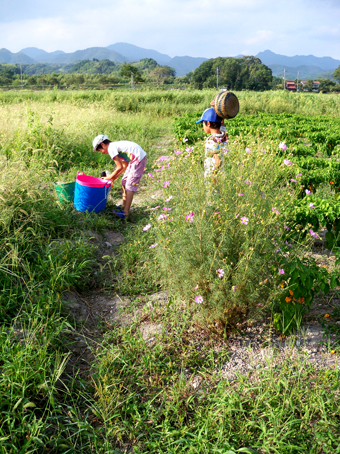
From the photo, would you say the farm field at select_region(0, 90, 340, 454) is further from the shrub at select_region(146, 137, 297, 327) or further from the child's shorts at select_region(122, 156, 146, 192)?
the child's shorts at select_region(122, 156, 146, 192)

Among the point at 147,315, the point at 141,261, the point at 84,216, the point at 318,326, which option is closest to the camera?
the point at 318,326

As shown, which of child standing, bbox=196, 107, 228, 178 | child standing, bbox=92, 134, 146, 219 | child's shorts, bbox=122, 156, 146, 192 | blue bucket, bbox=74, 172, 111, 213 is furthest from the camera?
child's shorts, bbox=122, 156, 146, 192

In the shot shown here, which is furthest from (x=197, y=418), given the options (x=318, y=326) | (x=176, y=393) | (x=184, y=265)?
(x=318, y=326)

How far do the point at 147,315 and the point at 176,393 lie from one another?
903mm

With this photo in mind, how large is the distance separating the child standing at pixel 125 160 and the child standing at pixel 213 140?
1.27 meters

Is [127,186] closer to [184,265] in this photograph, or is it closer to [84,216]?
[84,216]

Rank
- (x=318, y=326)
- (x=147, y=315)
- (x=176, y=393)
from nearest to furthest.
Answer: (x=176, y=393) → (x=318, y=326) → (x=147, y=315)

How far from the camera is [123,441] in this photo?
1888mm

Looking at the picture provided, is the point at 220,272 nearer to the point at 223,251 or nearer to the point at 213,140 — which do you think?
the point at 223,251

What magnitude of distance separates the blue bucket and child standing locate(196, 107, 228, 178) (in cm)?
156

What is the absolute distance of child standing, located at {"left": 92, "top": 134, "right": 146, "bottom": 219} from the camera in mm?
4523

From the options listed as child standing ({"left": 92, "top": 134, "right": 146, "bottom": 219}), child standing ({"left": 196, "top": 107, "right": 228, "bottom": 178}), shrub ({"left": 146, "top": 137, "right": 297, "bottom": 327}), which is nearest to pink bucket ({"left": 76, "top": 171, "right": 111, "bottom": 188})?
child standing ({"left": 92, "top": 134, "right": 146, "bottom": 219})

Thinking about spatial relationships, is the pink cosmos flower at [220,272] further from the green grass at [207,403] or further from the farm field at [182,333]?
the green grass at [207,403]

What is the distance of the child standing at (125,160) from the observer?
4.52 m
